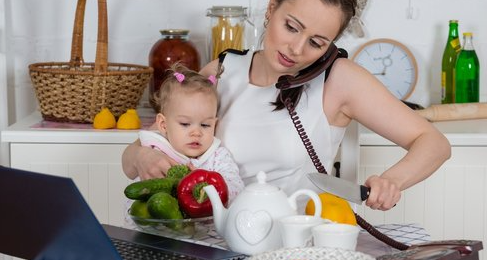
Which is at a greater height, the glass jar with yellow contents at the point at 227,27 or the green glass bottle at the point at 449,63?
the glass jar with yellow contents at the point at 227,27

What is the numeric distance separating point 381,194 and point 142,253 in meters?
0.45

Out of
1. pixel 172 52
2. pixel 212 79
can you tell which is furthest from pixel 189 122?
pixel 172 52

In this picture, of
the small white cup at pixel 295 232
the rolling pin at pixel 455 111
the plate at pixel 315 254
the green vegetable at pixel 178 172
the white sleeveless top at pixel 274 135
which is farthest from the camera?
the rolling pin at pixel 455 111

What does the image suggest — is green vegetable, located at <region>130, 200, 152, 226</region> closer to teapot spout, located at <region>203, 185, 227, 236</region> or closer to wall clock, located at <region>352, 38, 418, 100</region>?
teapot spout, located at <region>203, 185, 227, 236</region>

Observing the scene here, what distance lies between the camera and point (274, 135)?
6.96ft

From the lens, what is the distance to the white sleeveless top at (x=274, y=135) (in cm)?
211

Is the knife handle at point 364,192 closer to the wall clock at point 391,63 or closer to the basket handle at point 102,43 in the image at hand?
the basket handle at point 102,43

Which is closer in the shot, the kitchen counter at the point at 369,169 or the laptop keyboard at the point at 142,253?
the laptop keyboard at the point at 142,253

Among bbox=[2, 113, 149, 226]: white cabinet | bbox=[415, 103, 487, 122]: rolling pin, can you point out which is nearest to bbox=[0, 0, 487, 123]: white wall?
bbox=[415, 103, 487, 122]: rolling pin

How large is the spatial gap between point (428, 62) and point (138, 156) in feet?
5.71

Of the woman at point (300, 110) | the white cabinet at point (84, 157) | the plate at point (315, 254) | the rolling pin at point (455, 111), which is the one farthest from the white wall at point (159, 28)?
the plate at point (315, 254)

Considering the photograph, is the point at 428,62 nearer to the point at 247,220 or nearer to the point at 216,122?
the point at 216,122

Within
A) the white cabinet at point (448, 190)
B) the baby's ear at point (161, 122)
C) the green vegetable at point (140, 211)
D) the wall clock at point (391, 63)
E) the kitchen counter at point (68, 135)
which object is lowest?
the white cabinet at point (448, 190)

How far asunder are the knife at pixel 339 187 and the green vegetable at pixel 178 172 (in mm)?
340
